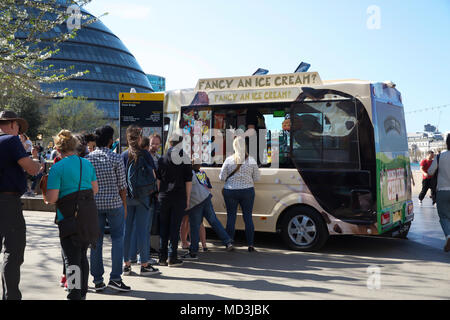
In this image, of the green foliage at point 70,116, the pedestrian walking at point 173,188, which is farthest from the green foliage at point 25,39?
the green foliage at point 70,116

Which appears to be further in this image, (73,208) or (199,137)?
(199,137)

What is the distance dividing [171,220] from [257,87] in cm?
281

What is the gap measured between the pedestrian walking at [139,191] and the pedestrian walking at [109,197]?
1.72 ft

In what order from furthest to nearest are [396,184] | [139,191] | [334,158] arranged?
[396,184]
[334,158]
[139,191]

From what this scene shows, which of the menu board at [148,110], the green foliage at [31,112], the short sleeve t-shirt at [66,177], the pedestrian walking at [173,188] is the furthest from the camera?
the green foliage at [31,112]

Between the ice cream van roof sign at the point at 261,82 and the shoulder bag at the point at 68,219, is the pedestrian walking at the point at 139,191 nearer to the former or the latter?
the shoulder bag at the point at 68,219

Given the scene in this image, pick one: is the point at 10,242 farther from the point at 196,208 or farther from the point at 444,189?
the point at 444,189

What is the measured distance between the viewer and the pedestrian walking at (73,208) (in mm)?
4309

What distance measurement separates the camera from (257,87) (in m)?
7.98

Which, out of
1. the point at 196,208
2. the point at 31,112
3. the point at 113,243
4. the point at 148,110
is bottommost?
the point at 113,243

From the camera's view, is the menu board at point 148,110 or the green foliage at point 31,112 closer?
the menu board at point 148,110

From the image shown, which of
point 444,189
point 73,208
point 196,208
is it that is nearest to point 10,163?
point 73,208

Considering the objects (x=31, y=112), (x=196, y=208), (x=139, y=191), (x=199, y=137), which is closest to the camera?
(x=139, y=191)

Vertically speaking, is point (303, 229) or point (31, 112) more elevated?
point (31, 112)
